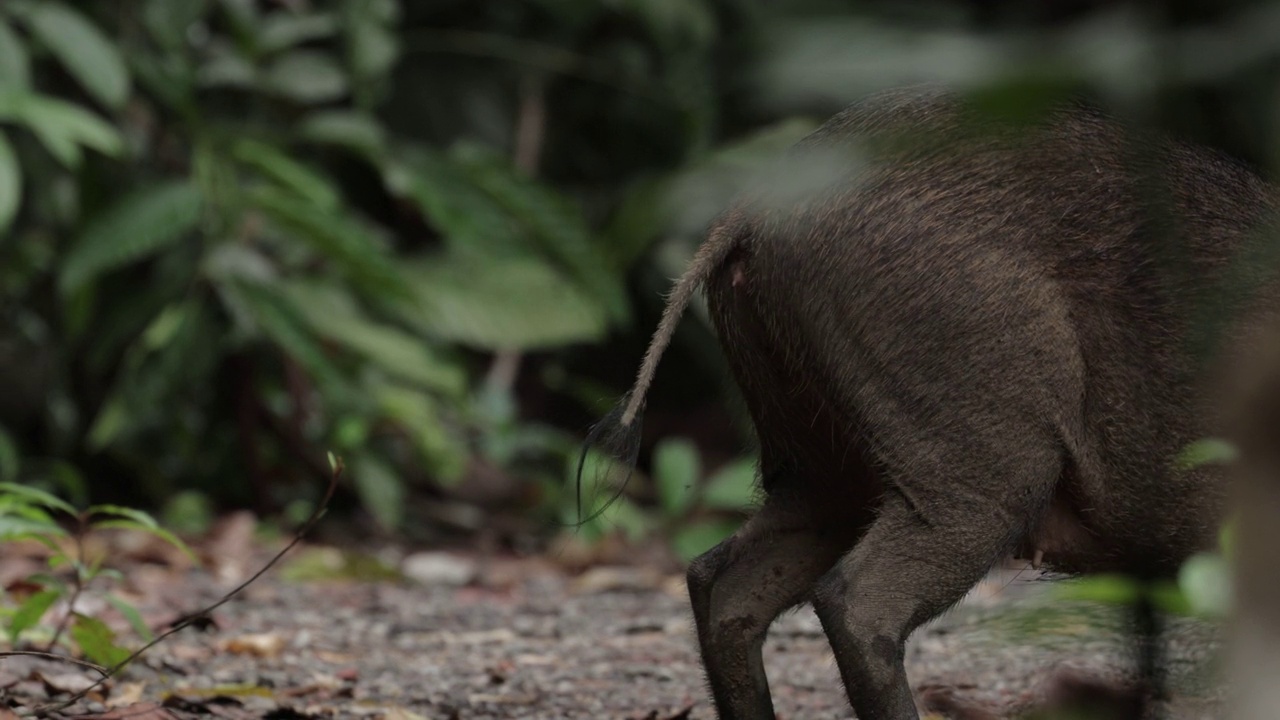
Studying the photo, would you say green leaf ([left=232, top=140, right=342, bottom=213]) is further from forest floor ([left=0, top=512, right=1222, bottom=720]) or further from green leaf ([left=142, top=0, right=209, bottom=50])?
forest floor ([left=0, top=512, right=1222, bottom=720])

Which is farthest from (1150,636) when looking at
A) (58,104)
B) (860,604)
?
(58,104)

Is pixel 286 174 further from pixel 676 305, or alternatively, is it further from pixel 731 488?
pixel 676 305

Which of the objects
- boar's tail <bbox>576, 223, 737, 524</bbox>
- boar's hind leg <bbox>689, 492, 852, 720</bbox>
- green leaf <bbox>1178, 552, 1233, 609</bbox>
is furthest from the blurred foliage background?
green leaf <bbox>1178, 552, 1233, 609</bbox>

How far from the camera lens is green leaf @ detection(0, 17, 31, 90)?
534cm

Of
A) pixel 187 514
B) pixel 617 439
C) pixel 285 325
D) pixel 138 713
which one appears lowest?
pixel 138 713

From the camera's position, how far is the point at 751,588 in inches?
117

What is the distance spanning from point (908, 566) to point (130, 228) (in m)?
3.74

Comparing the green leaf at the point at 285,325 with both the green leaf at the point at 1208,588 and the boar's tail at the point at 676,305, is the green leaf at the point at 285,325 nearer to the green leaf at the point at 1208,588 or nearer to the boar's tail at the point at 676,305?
the boar's tail at the point at 676,305

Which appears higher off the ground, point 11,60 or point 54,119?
point 11,60

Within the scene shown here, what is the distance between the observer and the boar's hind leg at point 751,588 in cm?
290

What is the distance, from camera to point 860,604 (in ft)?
8.73

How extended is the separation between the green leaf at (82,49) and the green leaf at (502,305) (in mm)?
1308

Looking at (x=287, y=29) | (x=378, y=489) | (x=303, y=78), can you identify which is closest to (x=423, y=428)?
(x=378, y=489)

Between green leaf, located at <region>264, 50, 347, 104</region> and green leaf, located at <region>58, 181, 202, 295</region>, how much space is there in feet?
2.19
